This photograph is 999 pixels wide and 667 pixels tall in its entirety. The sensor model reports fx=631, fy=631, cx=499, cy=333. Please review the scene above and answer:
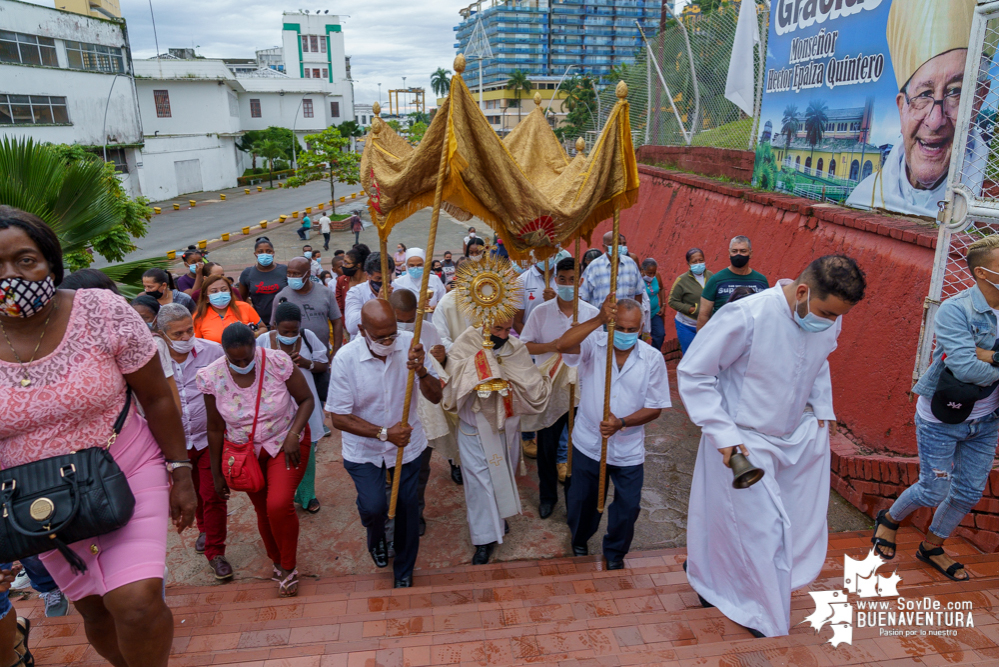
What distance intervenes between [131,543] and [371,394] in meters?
1.79

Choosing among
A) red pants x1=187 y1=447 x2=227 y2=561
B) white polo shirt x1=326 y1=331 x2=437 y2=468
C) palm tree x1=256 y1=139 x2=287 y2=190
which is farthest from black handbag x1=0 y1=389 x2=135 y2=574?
palm tree x1=256 y1=139 x2=287 y2=190

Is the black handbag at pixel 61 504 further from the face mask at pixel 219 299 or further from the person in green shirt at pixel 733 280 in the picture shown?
the person in green shirt at pixel 733 280

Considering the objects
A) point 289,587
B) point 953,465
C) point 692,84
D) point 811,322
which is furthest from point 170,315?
point 692,84

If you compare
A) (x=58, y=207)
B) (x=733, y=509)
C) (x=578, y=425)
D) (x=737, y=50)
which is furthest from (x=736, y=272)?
(x=58, y=207)

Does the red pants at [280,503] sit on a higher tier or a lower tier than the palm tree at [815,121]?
lower

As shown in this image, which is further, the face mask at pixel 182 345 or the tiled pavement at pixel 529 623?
the face mask at pixel 182 345

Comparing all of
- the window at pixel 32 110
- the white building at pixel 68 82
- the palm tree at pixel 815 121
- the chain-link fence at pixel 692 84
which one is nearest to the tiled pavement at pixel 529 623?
the palm tree at pixel 815 121

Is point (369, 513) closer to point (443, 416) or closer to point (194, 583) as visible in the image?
point (443, 416)

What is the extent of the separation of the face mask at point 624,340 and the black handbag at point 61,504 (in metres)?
2.80

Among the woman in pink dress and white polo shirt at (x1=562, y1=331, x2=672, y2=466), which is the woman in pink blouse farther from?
white polo shirt at (x1=562, y1=331, x2=672, y2=466)

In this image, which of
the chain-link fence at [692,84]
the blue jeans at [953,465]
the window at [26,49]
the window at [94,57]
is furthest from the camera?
the window at [94,57]

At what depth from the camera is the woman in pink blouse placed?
12.5ft

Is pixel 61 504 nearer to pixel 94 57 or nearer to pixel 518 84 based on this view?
pixel 94 57

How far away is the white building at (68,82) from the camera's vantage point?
93.2 feet
